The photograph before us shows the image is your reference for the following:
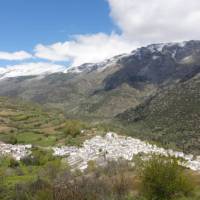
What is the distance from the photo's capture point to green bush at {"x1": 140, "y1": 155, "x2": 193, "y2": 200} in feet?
114

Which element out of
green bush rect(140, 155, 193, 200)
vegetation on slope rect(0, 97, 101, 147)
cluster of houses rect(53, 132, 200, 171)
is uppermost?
vegetation on slope rect(0, 97, 101, 147)

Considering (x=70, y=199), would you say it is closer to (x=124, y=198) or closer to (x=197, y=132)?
(x=124, y=198)

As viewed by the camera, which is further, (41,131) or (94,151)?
(41,131)

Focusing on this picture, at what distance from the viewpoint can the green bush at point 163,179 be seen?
1363 inches

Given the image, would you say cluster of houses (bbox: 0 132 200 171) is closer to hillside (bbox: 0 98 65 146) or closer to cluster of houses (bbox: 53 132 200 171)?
cluster of houses (bbox: 53 132 200 171)

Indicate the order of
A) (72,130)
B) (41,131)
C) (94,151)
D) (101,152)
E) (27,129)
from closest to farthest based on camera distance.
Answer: (101,152) → (94,151) → (72,130) → (41,131) → (27,129)

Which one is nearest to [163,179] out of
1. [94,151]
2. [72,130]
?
[94,151]

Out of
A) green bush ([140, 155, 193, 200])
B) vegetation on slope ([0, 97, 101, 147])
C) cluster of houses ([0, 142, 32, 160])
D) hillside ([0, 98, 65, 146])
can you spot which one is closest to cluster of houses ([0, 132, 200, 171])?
cluster of houses ([0, 142, 32, 160])

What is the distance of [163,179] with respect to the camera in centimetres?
3519

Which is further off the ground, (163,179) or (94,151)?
(94,151)

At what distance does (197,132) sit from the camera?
630 feet

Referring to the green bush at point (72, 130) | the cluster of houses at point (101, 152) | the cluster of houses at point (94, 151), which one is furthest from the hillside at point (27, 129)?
the cluster of houses at point (101, 152)

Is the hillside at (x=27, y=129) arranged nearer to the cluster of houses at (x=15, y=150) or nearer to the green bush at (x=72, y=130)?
the green bush at (x=72, y=130)

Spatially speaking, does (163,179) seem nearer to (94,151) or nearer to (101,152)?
(101,152)
